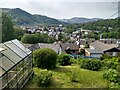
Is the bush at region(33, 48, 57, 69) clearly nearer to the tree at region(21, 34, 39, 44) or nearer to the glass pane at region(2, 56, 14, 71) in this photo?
the glass pane at region(2, 56, 14, 71)

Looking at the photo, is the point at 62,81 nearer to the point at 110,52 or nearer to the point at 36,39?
the point at 110,52

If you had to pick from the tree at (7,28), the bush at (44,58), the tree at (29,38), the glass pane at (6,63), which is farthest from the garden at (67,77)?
the tree at (29,38)

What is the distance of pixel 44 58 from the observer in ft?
46.4

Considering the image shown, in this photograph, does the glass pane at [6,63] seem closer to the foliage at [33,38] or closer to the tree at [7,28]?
the tree at [7,28]

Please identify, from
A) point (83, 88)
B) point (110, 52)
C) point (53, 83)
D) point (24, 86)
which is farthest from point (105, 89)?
point (110, 52)

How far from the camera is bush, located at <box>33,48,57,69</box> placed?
14141 mm

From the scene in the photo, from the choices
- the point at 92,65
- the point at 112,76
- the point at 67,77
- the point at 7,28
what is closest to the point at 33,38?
the point at 7,28

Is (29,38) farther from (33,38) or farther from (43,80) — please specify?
(43,80)

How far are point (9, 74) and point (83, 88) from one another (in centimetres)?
452

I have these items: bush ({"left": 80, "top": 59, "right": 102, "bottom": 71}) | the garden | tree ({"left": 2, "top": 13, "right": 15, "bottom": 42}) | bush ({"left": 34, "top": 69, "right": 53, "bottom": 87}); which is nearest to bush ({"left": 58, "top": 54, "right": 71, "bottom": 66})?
the garden

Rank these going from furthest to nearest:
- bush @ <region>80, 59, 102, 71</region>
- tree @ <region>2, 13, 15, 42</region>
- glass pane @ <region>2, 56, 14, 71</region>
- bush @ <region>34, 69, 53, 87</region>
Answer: tree @ <region>2, 13, 15, 42</region>, bush @ <region>80, 59, 102, 71</region>, bush @ <region>34, 69, 53, 87</region>, glass pane @ <region>2, 56, 14, 71</region>

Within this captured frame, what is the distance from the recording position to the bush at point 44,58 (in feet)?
46.4

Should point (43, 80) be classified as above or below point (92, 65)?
above

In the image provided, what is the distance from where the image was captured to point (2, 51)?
8453 millimetres
